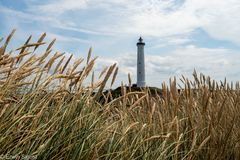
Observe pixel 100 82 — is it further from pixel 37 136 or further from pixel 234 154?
pixel 234 154

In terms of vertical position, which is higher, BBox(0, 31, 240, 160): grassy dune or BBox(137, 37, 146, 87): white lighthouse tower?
BBox(137, 37, 146, 87): white lighthouse tower

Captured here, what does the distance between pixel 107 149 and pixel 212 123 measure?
127 cm

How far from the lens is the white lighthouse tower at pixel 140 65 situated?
33.3 meters

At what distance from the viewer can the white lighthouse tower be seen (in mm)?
33306

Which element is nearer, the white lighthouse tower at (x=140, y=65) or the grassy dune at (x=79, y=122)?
the grassy dune at (x=79, y=122)

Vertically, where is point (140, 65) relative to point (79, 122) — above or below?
above

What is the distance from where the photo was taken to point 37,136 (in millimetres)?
2615

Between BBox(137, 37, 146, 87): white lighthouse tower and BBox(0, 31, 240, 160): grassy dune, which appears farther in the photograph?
BBox(137, 37, 146, 87): white lighthouse tower

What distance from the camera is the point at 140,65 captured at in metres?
33.4

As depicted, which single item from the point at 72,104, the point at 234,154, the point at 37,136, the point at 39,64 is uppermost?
the point at 39,64

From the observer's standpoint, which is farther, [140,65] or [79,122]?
[140,65]

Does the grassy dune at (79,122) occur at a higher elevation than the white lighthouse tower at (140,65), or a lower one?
lower

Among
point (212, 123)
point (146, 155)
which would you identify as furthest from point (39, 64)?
point (212, 123)

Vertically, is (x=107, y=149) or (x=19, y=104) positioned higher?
(x=19, y=104)
